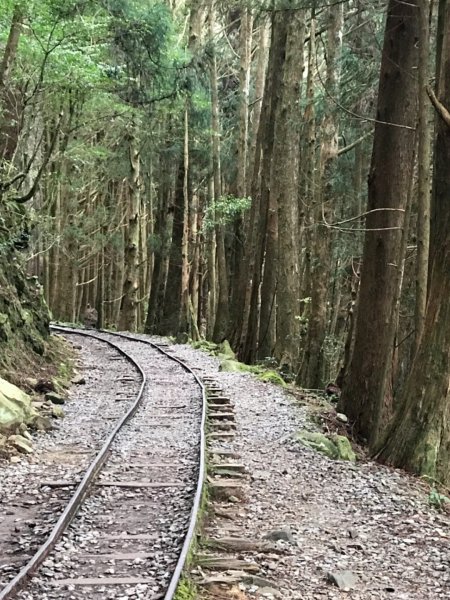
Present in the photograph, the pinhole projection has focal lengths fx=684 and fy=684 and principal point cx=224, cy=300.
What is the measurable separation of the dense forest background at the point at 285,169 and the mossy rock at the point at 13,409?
16.2 ft

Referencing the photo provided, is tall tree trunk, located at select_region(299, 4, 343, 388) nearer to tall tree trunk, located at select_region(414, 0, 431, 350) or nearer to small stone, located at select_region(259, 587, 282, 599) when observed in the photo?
tall tree trunk, located at select_region(414, 0, 431, 350)

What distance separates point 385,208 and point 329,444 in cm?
361

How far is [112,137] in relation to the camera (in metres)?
30.0

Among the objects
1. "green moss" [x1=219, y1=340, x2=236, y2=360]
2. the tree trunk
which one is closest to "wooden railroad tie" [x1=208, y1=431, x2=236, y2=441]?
the tree trunk

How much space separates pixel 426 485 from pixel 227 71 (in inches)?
1057

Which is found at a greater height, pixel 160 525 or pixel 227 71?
pixel 227 71

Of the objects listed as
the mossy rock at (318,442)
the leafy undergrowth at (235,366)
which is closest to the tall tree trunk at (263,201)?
the leafy undergrowth at (235,366)

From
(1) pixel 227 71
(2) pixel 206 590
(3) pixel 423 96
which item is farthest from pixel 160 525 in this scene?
(1) pixel 227 71

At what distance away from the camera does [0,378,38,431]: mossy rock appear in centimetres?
916

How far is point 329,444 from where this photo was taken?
9305 mm

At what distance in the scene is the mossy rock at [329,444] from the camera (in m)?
8.98

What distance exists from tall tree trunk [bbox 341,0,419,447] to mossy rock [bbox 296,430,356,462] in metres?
1.04

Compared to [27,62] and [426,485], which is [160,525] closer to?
[426,485]

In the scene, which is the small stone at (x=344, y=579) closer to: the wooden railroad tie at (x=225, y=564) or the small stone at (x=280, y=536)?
the wooden railroad tie at (x=225, y=564)
